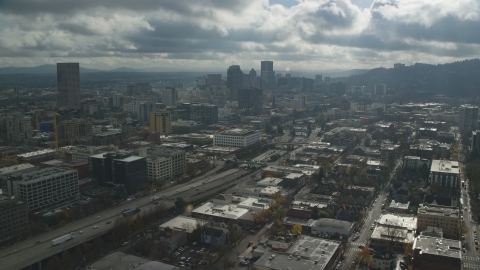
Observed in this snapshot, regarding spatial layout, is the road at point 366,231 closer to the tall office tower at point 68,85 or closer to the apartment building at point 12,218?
the apartment building at point 12,218

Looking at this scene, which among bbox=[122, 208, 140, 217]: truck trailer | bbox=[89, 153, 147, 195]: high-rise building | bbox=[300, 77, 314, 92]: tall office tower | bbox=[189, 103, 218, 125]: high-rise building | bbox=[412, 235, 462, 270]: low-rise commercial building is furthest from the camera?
bbox=[300, 77, 314, 92]: tall office tower

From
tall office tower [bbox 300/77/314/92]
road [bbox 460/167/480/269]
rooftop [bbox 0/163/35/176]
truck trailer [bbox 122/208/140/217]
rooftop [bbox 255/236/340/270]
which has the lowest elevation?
road [bbox 460/167/480/269]

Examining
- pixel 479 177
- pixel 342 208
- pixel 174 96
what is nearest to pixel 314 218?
pixel 342 208

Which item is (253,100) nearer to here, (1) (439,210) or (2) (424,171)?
(2) (424,171)

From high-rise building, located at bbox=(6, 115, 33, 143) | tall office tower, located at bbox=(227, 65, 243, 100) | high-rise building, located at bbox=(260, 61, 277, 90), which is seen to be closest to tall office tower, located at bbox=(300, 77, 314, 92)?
high-rise building, located at bbox=(260, 61, 277, 90)

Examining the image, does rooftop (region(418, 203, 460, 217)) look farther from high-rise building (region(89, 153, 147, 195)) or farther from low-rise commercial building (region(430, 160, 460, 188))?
high-rise building (region(89, 153, 147, 195))

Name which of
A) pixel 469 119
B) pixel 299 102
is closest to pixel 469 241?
pixel 469 119

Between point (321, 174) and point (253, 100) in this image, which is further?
point (253, 100)
